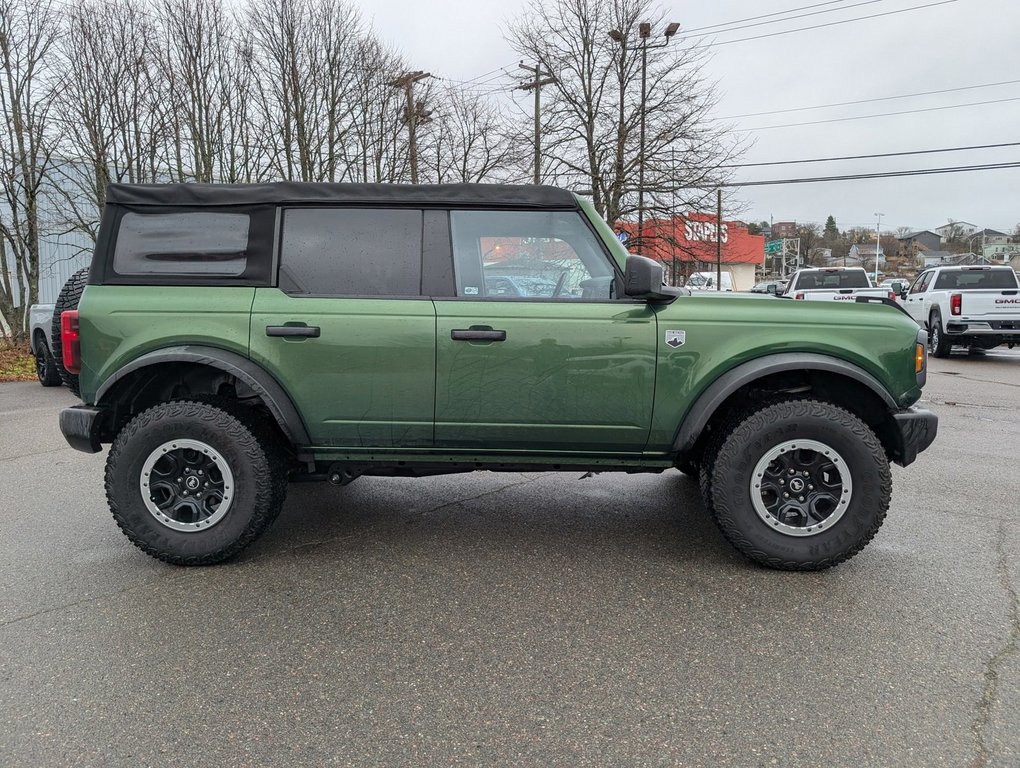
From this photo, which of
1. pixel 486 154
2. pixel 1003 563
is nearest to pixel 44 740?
pixel 1003 563

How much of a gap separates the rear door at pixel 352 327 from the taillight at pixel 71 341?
3.01ft

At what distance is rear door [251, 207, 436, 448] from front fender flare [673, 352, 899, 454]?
1.27 meters

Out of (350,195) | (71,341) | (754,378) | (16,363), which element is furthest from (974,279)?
(16,363)

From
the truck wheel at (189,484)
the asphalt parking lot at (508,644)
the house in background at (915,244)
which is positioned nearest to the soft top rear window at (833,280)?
the asphalt parking lot at (508,644)

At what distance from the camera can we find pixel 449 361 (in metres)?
3.56

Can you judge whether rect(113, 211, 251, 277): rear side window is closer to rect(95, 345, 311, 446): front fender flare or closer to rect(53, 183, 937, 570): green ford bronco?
rect(53, 183, 937, 570): green ford bronco

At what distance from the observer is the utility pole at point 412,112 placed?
66.1 ft

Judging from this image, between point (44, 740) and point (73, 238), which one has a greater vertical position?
point (73, 238)

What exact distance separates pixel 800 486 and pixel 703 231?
2191cm

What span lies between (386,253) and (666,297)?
1417 mm

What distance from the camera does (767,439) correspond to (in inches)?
137

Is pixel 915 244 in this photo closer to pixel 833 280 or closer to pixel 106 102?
pixel 833 280

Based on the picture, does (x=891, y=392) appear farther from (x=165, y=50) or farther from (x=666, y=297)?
(x=165, y=50)

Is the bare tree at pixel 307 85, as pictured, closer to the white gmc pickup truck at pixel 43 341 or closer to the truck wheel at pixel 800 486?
the white gmc pickup truck at pixel 43 341
